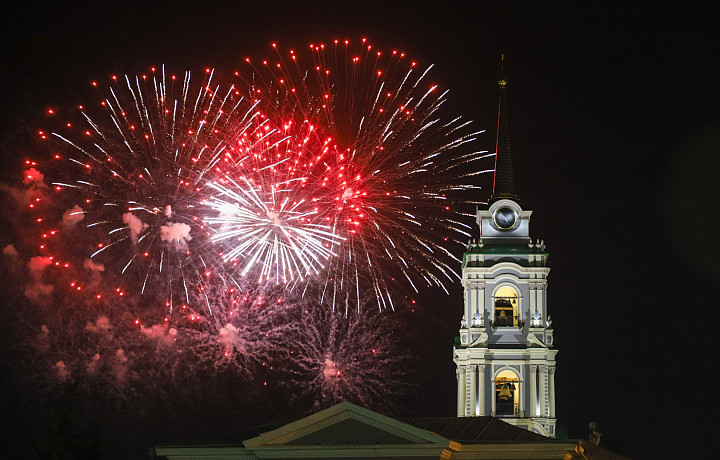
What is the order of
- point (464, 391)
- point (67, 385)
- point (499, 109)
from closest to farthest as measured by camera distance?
A: 1. point (67, 385)
2. point (464, 391)
3. point (499, 109)

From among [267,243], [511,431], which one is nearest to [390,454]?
[511,431]

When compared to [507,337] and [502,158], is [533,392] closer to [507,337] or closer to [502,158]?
[507,337]

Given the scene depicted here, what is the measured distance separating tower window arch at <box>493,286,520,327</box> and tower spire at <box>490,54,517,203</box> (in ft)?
17.5

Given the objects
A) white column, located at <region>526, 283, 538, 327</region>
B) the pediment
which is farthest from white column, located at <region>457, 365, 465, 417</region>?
the pediment

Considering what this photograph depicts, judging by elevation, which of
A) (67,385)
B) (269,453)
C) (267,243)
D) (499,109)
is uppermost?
(499,109)

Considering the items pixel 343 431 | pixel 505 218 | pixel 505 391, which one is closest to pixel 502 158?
pixel 505 218

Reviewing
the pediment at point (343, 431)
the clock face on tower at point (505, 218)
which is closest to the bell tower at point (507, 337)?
the clock face on tower at point (505, 218)

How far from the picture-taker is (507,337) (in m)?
68.7

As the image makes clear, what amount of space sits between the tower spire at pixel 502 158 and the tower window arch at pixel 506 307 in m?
5.33

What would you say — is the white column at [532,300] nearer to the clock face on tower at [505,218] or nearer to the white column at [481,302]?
the white column at [481,302]

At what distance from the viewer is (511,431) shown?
164 ft

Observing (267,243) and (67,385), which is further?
(67,385)

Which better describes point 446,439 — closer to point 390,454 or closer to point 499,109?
point 390,454

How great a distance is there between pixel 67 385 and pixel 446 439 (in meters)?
20.0
